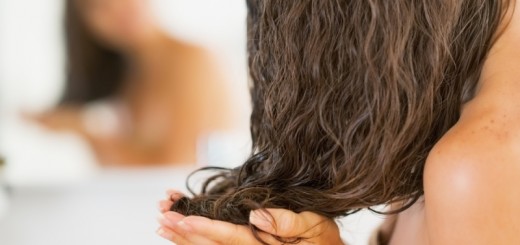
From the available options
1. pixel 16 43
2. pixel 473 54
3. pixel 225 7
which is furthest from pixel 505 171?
pixel 16 43

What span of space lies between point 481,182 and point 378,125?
145 millimetres

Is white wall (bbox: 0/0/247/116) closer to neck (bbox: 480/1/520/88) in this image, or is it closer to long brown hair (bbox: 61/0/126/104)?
long brown hair (bbox: 61/0/126/104)

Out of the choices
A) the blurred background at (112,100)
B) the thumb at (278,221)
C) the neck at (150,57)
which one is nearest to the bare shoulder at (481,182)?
the thumb at (278,221)

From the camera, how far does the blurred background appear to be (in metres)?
1.97

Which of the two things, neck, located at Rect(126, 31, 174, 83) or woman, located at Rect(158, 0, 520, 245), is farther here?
neck, located at Rect(126, 31, 174, 83)

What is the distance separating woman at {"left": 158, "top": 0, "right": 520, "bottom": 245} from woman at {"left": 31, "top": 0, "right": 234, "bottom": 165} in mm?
1037

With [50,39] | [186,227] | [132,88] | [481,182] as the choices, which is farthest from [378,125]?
[50,39]

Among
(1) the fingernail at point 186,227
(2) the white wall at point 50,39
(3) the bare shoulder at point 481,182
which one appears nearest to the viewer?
(3) the bare shoulder at point 481,182

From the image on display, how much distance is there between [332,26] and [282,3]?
0.08 metres

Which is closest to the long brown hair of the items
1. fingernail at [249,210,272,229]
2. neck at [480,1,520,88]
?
fingernail at [249,210,272,229]

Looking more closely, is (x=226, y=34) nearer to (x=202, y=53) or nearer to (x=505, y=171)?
(x=202, y=53)

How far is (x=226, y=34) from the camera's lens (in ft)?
6.50

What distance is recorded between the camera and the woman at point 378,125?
0.75 m

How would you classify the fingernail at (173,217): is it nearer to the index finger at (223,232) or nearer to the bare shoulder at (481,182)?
the index finger at (223,232)
